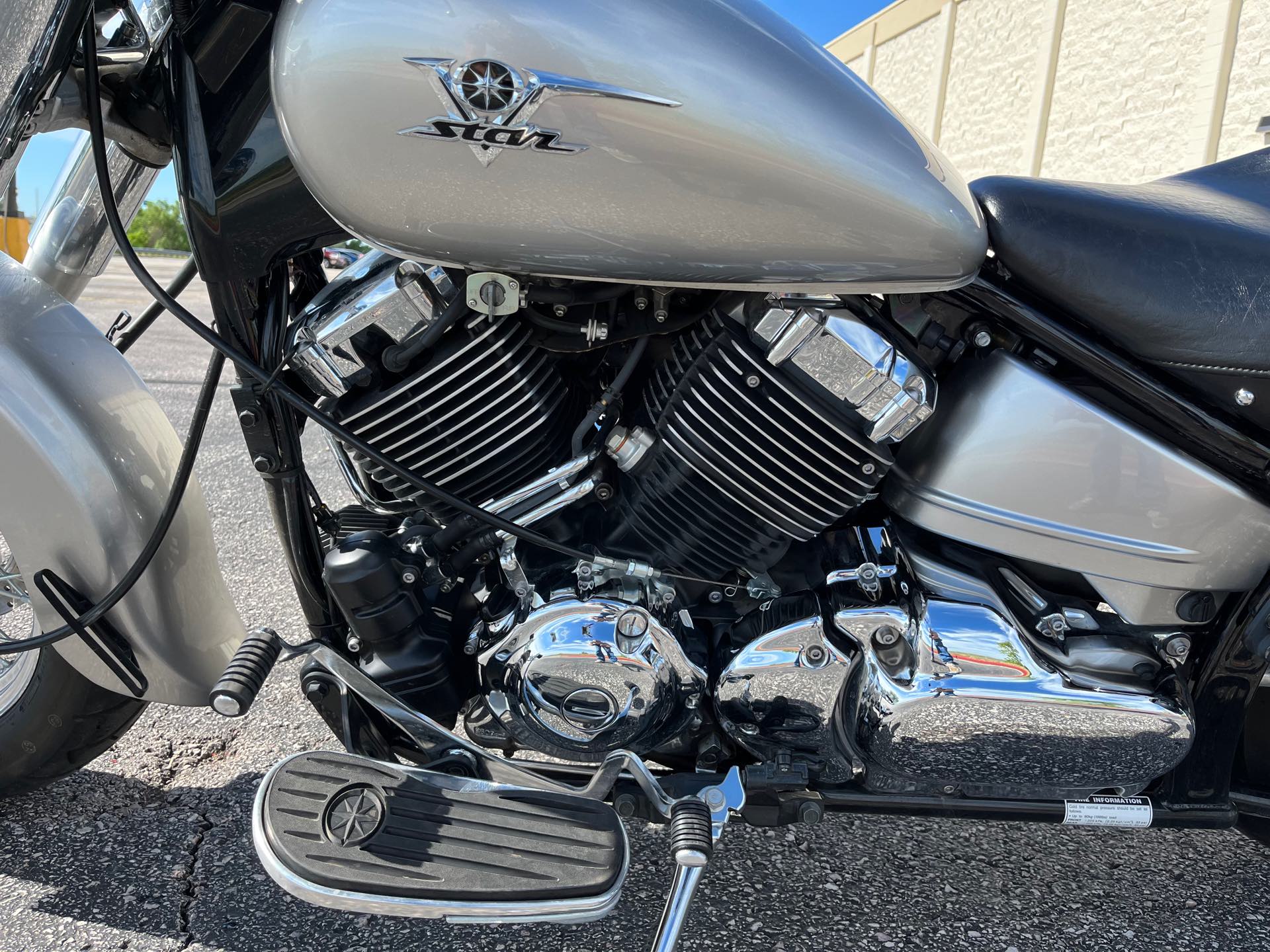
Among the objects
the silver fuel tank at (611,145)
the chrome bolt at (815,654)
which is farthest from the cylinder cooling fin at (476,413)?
the chrome bolt at (815,654)

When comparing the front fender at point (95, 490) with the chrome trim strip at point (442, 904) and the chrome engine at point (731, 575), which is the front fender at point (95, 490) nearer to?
the chrome engine at point (731, 575)

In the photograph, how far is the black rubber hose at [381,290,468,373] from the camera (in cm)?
124

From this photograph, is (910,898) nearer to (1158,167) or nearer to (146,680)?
(146,680)

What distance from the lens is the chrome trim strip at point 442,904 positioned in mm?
1189

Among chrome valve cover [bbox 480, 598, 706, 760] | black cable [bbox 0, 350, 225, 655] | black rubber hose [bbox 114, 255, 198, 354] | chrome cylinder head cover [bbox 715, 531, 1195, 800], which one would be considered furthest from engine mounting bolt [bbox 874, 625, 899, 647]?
black rubber hose [bbox 114, 255, 198, 354]

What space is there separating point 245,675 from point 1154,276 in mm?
1464

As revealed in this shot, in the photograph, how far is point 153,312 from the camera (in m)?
1.61

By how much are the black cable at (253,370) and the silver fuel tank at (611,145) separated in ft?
0.95

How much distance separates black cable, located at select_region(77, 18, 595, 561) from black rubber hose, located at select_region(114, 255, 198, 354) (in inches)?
4.3

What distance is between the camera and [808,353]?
1.22m

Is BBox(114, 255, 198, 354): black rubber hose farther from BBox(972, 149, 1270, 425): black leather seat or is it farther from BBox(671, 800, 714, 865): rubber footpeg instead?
BBox(972, 149, 1270, 425): black leather seat

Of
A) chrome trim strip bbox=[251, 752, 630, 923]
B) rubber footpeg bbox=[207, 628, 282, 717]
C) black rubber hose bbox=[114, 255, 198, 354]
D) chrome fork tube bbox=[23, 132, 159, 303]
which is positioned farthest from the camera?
chrome fork tube bbox=[23, 132, 159, 303]

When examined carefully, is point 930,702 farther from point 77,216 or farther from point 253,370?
point 77,216

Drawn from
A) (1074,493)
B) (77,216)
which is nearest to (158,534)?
(77,216)
